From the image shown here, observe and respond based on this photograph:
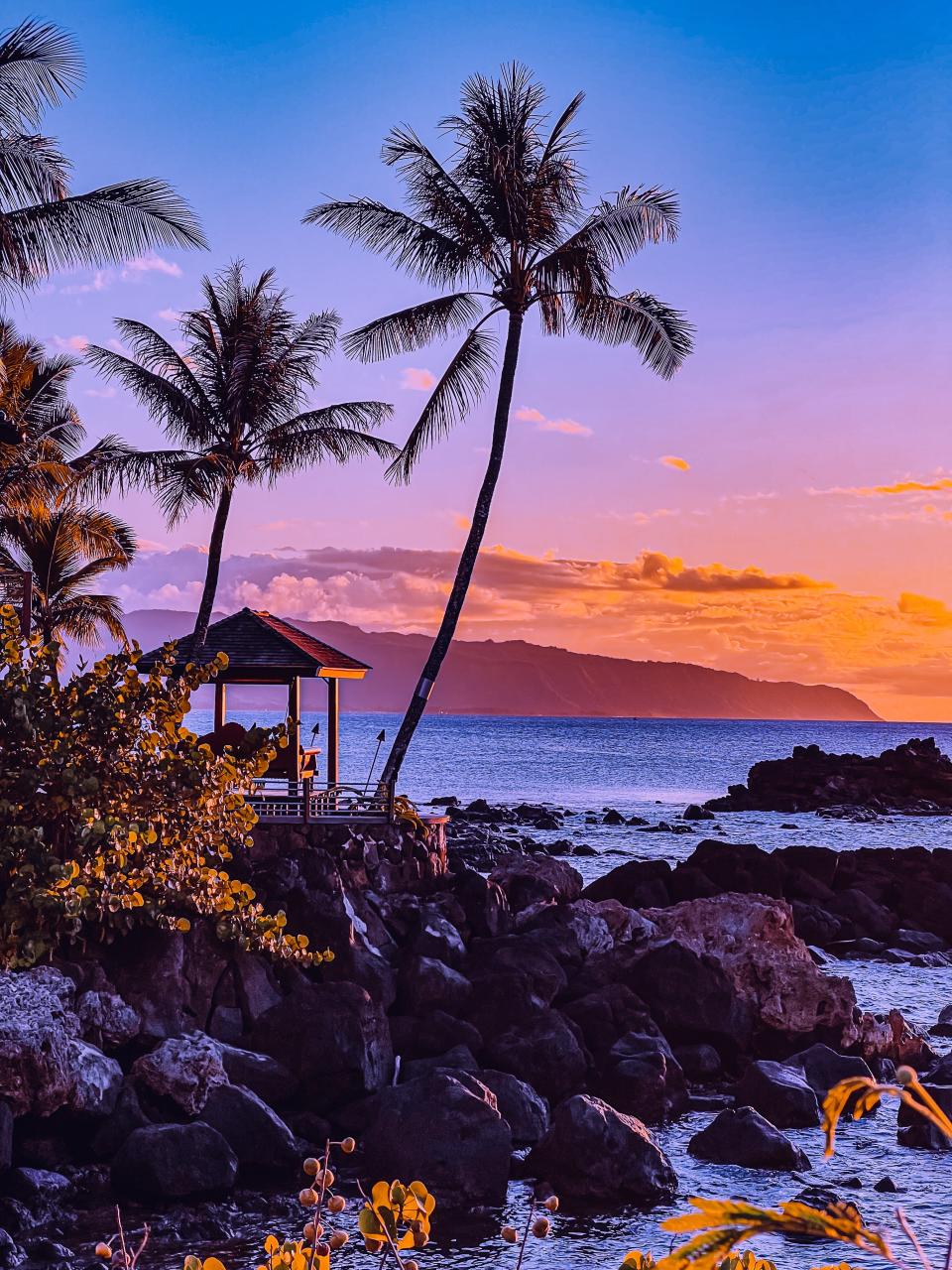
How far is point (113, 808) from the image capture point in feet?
47.4

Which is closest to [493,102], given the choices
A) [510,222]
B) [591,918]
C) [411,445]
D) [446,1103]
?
[510,222]

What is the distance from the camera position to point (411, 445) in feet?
76.6

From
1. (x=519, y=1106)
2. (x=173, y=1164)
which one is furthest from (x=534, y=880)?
(x=173, y=1164)

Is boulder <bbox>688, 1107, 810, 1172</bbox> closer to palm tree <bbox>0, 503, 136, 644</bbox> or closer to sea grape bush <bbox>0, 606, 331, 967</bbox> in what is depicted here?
sea grape bush <bbox>0, 606, 331, 967</bbox>

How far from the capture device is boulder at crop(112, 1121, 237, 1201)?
35.6ft

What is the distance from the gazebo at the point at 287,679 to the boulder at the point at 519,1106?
26.5 feet

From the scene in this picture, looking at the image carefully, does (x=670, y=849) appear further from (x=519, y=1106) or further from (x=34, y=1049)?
(x=34, y=1049)

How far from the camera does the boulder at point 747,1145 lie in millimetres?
12430

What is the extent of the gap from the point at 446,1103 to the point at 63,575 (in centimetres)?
3061

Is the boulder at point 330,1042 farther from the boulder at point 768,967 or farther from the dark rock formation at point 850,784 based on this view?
the dark rock formation at point 850,784

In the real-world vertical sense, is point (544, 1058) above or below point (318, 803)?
below

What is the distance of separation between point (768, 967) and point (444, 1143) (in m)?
7.31

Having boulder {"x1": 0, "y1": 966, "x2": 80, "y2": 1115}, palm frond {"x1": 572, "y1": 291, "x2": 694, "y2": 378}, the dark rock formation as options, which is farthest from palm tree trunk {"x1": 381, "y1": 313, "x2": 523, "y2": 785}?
the dark rock formation

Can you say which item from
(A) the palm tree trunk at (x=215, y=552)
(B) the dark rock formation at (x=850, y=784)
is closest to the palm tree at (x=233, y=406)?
(A) the palm tree trunk at (x=215, y=552)
